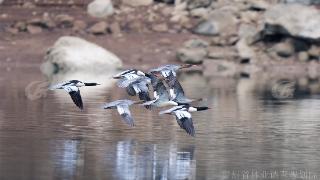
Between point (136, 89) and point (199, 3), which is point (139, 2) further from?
point (136, 89)

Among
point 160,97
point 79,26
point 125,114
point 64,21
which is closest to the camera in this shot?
point 125,114

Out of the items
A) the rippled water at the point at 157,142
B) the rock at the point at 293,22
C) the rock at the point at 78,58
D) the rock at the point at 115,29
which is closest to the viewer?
the rippled water at the point at 157,142

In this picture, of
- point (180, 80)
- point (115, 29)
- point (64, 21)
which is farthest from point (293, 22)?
point (64, 21)

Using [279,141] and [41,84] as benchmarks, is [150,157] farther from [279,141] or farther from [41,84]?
[41,84]

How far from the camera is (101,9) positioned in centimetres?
4056

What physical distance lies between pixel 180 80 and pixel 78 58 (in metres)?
4.80

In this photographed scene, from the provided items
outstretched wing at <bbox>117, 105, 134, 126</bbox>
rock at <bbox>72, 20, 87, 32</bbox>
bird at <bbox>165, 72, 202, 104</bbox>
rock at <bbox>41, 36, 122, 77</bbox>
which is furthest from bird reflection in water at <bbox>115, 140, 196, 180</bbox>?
rock at <bbox>72, 20, 87, 32</bbox>

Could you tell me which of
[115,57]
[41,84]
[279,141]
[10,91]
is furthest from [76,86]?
[115,57]

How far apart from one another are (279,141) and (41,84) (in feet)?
39.5

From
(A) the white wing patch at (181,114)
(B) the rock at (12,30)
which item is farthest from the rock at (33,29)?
(A) the white wing patch at (181,114)

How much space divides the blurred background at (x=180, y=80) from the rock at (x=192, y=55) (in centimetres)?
3

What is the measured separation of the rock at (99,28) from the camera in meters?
38.7

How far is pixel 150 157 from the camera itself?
15133mm

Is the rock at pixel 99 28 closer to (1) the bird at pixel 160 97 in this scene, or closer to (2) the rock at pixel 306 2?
(2) the rock at pixel 306 2
